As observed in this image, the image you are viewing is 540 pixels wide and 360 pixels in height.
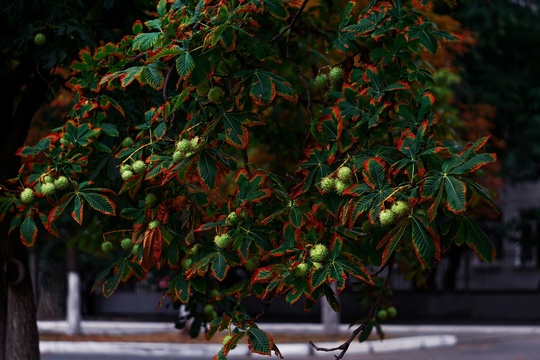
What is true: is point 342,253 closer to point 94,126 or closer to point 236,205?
point 236,205

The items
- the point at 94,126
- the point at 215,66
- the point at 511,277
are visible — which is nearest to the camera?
the point at 215,66

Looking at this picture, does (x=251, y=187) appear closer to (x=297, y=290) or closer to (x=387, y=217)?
(x=297, y=290)

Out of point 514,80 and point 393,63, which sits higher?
Answer: point 514,80

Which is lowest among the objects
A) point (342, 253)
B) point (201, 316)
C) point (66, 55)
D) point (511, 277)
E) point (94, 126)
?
point (511, 277)

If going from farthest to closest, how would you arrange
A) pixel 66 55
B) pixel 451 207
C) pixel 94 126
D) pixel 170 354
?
pixel 170 354 < pixel 66 55 < pixel 94 126 < pixel 451 207

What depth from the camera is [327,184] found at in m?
3.90

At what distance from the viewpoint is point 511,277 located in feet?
88.2

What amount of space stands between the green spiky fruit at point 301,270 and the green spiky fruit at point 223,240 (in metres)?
0.40

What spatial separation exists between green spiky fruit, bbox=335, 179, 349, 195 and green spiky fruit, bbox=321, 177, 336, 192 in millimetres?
30

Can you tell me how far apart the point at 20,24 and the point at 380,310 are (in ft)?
11.7

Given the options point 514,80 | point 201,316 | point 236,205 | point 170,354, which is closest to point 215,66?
point 236,205

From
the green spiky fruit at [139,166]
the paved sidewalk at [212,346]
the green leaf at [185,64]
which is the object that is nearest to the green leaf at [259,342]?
the green spiky fruit at [139,166]

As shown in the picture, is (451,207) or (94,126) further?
(94,126)

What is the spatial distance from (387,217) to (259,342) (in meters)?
0.91
